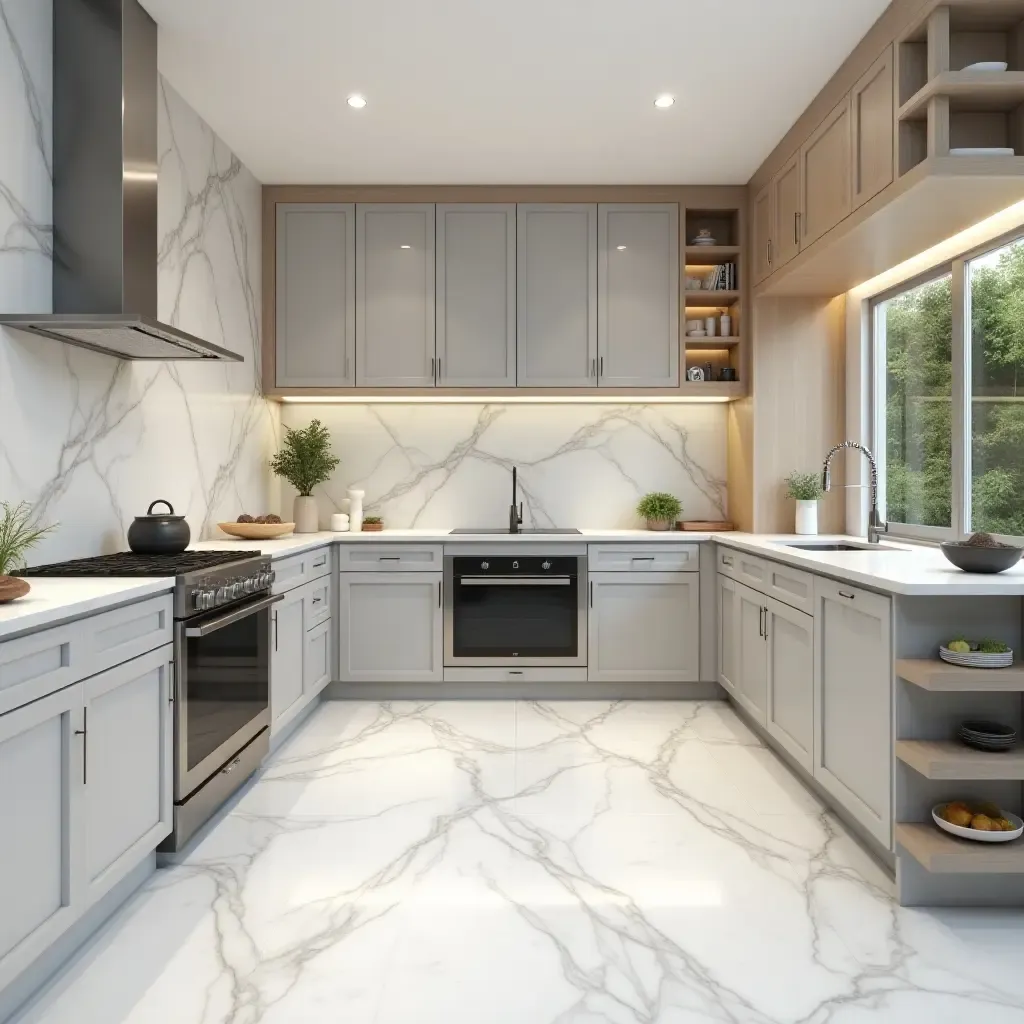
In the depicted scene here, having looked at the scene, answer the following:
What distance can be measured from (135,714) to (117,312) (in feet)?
4.10

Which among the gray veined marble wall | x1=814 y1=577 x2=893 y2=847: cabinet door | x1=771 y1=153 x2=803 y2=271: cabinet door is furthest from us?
x1=771 y1=153 x2=803 y2=271: cabinet door

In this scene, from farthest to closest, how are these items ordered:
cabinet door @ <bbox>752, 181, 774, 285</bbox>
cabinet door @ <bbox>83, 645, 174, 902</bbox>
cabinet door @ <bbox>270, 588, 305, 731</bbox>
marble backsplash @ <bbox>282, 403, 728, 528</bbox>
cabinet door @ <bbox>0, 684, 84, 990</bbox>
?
marble backsplash @ <bbox>282, 403, 728, 528</bbox>, cabinet door @ <bbox>752, 181, 774, 285</bbox>, cabinet door @ <bbox>270, 588, 305, 731</bbox>, cabinet door @ <bbox>83, 645, 174, 902</bbox>, cabinet door @ <bbox>0, 684, 84, 990</bbox>

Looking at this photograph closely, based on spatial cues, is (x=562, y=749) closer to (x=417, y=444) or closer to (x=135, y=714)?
(x=135, y=714)

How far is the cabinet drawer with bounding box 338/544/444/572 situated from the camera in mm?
4098

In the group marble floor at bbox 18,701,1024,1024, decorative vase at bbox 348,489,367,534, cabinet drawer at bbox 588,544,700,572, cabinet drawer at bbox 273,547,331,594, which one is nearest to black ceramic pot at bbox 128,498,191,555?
cabinet drawer at bbox 273,547,331,594

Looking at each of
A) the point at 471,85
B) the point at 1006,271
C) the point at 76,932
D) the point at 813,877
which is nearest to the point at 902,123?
the point at 1006,271

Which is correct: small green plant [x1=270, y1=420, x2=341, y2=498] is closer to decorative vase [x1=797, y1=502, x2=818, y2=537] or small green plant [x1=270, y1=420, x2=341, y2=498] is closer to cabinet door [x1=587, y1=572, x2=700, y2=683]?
cabinet door [x1=587, y1=572, x2=700, y2=683]

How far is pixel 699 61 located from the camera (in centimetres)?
303

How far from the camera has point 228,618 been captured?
2.56 meters

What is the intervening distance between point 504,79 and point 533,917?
3037 millimetres

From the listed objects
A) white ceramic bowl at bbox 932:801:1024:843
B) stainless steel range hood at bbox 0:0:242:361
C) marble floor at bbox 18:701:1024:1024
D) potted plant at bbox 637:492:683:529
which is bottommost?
marble floor at bbox 18:701:1024:1024

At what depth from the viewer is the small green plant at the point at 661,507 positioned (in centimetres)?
449

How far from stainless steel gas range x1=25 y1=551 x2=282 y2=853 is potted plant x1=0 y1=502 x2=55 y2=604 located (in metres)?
0.10

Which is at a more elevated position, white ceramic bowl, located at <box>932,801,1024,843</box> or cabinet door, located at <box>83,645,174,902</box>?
cabinet door, located at <box>83,645,174,902</box>
